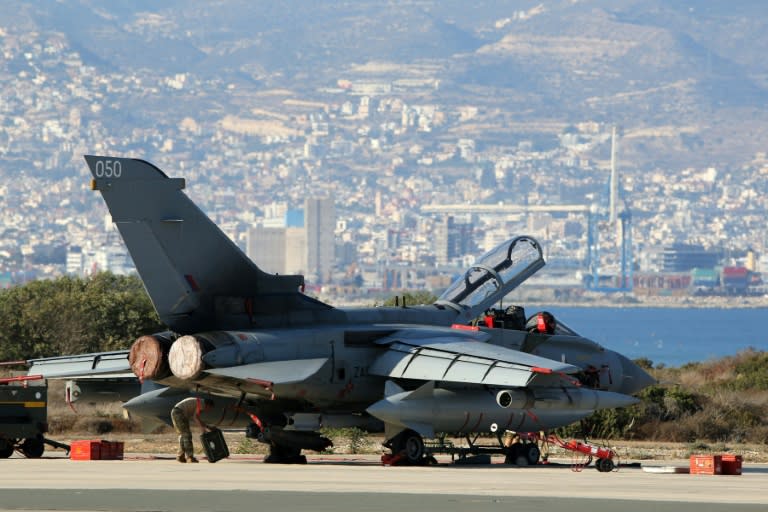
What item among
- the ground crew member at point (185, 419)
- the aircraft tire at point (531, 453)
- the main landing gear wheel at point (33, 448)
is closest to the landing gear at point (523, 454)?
the aircraft tire at point (531, 453)

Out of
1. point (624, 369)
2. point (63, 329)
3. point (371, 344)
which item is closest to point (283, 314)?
point (371, 344)

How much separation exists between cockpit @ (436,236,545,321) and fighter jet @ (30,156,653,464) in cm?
124

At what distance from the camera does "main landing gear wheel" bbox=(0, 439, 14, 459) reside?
2570 centimetres

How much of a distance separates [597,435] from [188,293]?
11753 millimetres

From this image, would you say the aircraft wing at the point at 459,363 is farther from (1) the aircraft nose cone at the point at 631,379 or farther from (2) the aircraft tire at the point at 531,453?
(1) the aircraft nose cone at the point at 631,379

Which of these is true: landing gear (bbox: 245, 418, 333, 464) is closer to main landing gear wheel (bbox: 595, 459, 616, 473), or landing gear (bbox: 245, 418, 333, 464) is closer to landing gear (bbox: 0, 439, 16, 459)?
landing gear (bbox: 0, 439, 16, 459)

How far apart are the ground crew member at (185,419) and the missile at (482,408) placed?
2.54 meters

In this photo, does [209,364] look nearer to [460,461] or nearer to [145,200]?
[145,200]

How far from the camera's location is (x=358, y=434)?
94.7 ft

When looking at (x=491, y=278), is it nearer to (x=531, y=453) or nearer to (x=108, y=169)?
(x=531, y=453)

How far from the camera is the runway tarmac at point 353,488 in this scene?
18062 mm

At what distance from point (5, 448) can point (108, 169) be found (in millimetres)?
4871

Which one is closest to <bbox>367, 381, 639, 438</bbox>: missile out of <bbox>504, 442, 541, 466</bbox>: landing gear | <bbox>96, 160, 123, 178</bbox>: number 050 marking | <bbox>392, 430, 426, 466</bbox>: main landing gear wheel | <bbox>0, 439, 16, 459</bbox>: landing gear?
<bbox>392, 430, 426, 466</bbox>: main landing gear wheel

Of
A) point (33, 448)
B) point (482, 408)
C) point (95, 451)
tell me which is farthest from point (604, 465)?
point (33, 448)
